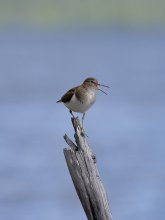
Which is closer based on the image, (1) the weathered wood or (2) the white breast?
(1) the weathered wood

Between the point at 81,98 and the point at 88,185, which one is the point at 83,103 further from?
the point at 88,185

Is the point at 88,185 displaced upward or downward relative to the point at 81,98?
downward

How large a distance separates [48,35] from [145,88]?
605 inches

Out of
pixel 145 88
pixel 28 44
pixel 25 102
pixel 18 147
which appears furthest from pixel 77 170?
pixel 28 44

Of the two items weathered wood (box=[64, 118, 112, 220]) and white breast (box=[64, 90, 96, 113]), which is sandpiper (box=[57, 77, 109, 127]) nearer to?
white breast (box=[64, 90, 96, 113])

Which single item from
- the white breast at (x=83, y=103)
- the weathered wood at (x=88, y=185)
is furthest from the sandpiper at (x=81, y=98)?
the weathered wood at (x=88, y=185)

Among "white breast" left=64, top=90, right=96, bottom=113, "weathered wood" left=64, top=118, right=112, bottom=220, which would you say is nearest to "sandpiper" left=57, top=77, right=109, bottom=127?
"white breast" left=64, top=90, right=96, bottom=113

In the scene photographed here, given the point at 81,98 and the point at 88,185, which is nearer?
the point at 88,185

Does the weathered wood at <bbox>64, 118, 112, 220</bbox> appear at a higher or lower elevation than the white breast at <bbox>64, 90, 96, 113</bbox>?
lower

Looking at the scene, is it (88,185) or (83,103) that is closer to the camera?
(88,185)

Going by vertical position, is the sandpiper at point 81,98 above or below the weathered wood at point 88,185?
above

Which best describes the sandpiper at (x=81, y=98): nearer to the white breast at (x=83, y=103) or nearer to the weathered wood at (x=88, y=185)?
the white breast at (x=83, y=103)

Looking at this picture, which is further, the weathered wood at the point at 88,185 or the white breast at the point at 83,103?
the white breast at the point at 83,103

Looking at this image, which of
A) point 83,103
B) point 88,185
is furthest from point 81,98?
point 88,185
